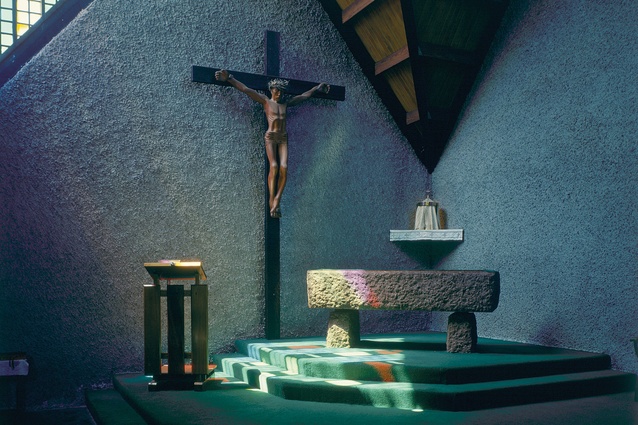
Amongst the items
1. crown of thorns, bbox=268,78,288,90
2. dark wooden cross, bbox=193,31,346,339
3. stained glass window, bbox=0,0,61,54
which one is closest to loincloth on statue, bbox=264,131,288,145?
dark wooden cross, bbox=193,31,346,339

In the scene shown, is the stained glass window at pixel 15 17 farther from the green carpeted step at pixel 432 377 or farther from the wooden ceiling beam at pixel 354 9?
the green carpeted step at pixel 432 377

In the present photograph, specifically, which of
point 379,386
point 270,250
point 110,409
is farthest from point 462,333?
point 110,409

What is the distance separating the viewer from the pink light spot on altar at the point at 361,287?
4.46 m

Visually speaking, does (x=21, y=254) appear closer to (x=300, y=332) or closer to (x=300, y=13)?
(x=300, y=332)

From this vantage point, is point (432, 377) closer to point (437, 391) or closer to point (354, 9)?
point (437, 391)

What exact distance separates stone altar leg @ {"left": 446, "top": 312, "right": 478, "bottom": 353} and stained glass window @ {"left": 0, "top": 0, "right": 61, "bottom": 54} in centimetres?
450

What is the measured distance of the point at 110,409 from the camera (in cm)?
403

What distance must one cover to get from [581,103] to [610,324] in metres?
1.71

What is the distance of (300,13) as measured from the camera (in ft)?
19.3

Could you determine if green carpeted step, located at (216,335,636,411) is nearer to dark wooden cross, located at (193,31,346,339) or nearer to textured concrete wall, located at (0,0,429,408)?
dark wooden cross, located at (193,31,346,339)

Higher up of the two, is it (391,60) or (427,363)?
(391,60)

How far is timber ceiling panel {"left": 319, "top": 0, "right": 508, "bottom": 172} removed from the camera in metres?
5.40

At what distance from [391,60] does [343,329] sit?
8.66ft

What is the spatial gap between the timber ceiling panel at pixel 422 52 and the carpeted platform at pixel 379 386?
2455 mm
